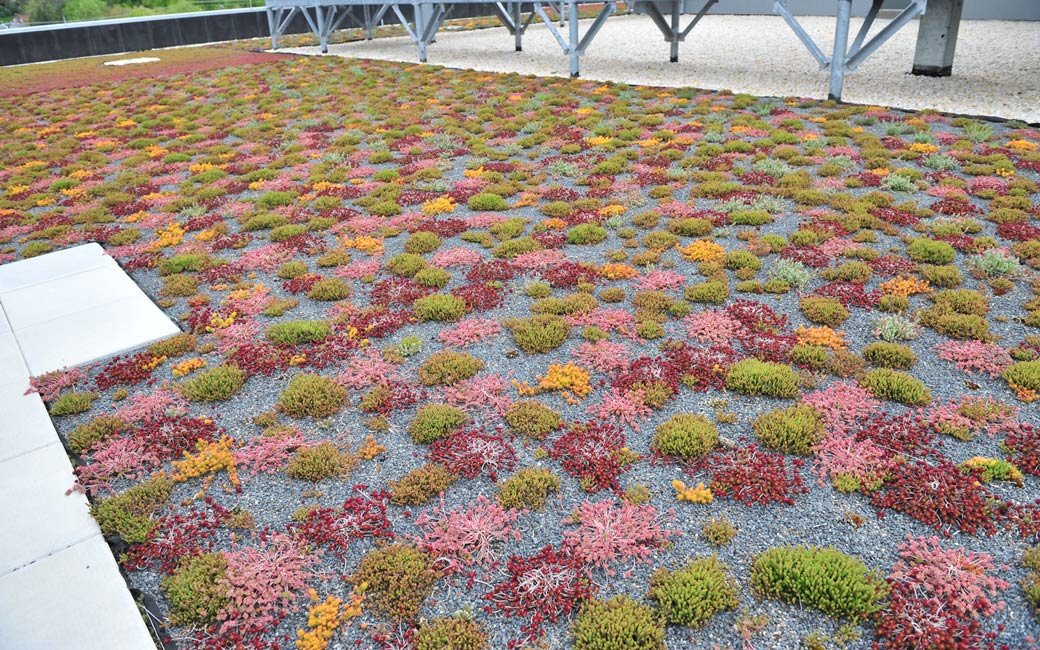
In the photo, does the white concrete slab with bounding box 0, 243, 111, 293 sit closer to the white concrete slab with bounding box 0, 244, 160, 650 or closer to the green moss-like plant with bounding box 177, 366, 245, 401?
the white concrete slab with bounding box 0, 244, 160, 650

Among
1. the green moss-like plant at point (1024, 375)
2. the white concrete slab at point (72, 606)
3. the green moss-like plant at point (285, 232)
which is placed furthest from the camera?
the green moss-like plant at point (285, 232)

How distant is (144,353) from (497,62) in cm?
1832

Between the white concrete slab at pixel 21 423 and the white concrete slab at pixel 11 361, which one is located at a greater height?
the white concrete slab at pixel 11 361

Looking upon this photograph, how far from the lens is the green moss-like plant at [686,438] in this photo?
4469 millimetres

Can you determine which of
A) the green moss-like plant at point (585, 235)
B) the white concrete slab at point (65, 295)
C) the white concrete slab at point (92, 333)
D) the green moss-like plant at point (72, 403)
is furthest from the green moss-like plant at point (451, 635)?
the white concrete slab at point (65, 295)

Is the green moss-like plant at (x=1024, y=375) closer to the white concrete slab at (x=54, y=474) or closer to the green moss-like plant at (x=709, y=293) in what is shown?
the green moss-like plant at (x=709, y=293)

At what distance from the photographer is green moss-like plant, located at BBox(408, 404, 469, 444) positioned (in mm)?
4758

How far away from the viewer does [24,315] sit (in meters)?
6.75

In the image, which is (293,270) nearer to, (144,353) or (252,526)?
(144,353)

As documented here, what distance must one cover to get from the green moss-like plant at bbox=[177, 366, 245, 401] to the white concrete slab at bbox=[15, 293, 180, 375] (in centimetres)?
112

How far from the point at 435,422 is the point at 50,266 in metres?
6.19

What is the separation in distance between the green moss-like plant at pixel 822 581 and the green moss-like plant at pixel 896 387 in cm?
177

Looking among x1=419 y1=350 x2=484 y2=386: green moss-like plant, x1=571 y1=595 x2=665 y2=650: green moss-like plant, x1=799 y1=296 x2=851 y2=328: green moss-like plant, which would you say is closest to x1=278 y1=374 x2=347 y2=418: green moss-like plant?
x1=419 y1=350 x2=484 y2=386: green moss-like plant

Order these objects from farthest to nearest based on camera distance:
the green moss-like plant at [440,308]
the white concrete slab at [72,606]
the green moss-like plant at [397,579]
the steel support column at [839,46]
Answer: the steel support column at [839,46], the green moss-like plant at [440,308], the green moss-like plant at [397,579], the white concrete slab at [72,606]
